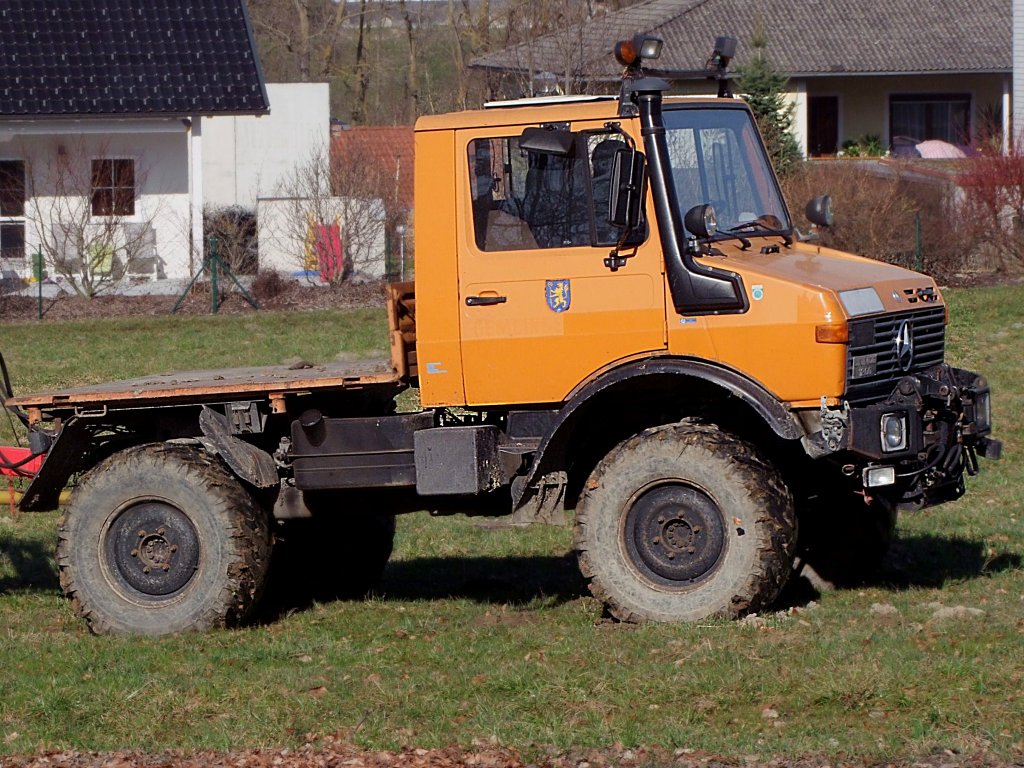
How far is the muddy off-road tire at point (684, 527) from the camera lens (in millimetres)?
7902

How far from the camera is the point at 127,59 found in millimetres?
29734

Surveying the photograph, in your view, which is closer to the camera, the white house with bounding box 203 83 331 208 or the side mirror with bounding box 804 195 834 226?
the side mirror with bounding box 804 195 834 226

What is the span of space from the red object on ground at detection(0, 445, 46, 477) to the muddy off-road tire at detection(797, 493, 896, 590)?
452 cm

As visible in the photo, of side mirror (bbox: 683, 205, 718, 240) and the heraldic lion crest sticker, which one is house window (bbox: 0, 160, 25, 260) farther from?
side mirror (bbox: 683, 205, 718, 240)

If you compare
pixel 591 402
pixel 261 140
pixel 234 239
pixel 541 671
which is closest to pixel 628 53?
pixel 591 402

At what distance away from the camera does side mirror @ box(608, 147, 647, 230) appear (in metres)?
7.83

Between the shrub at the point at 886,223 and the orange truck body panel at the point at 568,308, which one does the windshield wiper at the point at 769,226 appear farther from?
the shrub at the point at 886,223

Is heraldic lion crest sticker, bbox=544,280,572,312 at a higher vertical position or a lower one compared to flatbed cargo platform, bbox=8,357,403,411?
higher

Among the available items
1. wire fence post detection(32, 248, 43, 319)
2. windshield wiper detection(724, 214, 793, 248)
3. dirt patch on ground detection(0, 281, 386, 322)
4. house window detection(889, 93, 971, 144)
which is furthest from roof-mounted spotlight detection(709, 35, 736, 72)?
house window detection(889, 93, 971, 144)

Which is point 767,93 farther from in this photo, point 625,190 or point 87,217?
point 625,190

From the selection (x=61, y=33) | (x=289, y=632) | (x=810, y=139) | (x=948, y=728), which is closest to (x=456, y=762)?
(x=948, y=728)

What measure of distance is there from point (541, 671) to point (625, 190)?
2.33 m

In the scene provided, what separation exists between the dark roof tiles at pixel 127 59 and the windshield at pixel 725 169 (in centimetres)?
2134

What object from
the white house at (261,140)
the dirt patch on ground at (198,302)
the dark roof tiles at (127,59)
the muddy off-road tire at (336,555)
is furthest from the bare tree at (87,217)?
the muddy off-road tire at (336,555)
